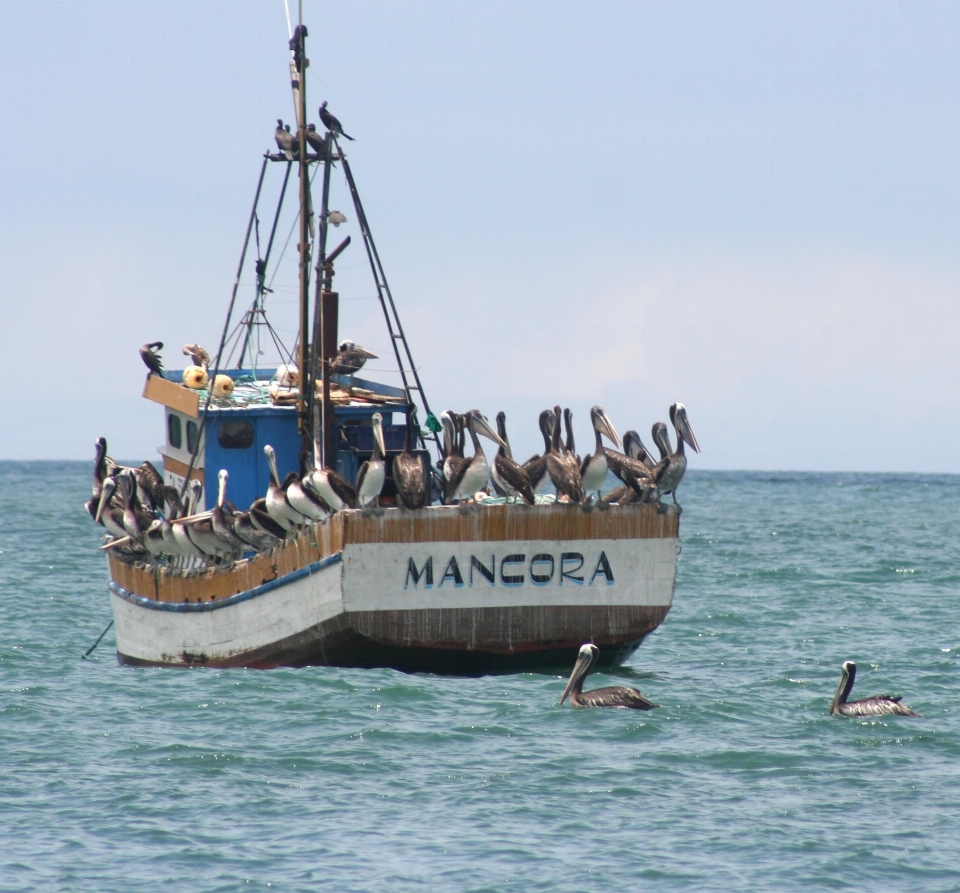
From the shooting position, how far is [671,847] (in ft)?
35.9

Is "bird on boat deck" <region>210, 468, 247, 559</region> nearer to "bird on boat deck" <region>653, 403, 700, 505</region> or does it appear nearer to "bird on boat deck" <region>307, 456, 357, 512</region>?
"bird on boat deck" <region>307, 456, 357, 512</region>

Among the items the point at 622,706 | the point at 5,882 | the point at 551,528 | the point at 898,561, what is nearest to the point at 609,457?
the point at 551,528

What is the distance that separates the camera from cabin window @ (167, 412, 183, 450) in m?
19.5

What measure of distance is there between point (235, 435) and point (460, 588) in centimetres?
406

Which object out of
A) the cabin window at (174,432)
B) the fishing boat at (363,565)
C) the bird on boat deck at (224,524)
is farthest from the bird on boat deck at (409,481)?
the cabin window at (174,432)

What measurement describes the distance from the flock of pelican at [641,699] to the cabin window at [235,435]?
5240 millimetres

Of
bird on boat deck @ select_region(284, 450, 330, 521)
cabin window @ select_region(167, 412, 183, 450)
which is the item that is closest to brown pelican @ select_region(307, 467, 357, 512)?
bird on boat deck @ select_region(284, 450, 330, 521)

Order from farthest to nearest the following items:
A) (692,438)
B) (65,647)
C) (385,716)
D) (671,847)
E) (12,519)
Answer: (12,519) < (65,647) < (692,438) < (385,716) < (671,847)

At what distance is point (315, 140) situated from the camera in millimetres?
18859

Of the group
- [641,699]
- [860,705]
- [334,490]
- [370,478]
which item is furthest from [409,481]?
[860,705]

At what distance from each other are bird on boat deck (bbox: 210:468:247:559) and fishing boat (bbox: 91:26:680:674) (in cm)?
9

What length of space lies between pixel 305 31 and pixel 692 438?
6517mm

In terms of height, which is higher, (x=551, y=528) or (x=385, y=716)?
(x=551, y=528)

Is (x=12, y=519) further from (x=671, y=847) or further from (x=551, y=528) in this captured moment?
(x=671, y=847)
